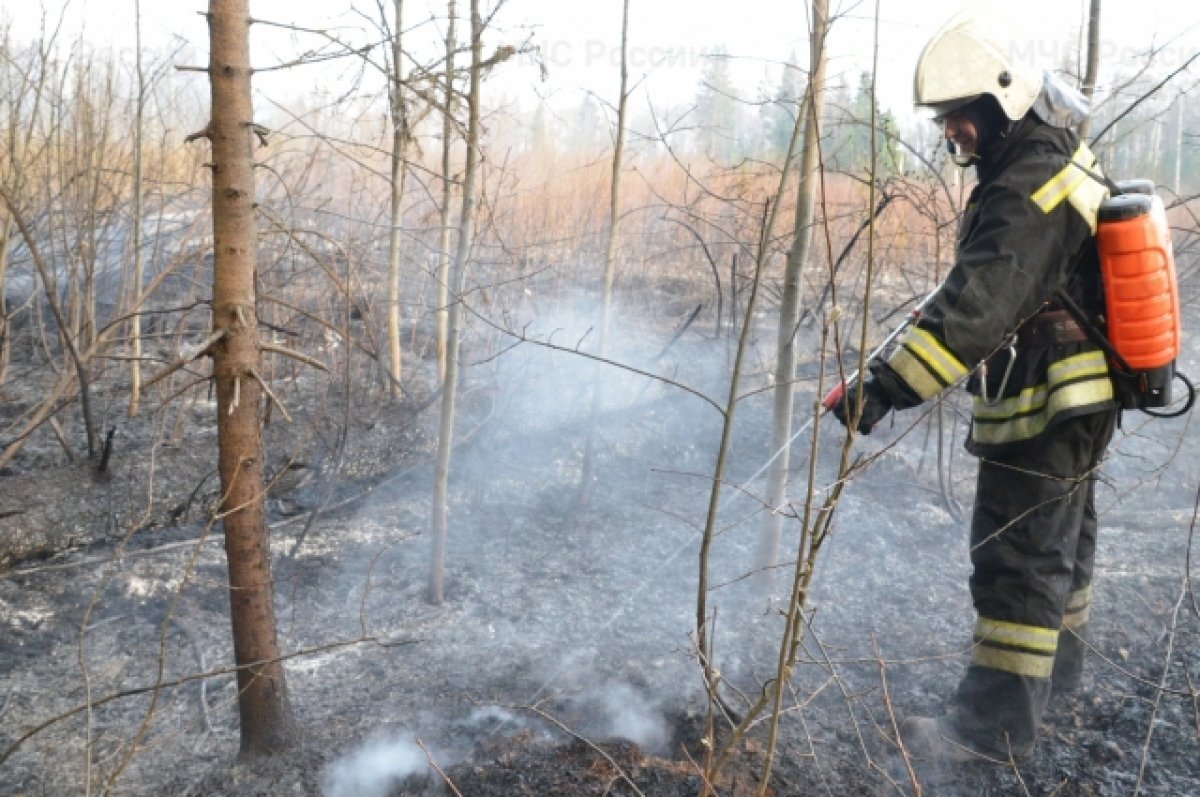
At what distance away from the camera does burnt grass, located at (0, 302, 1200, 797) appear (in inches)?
122

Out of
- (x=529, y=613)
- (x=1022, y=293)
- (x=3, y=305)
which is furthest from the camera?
(x=529, y=613)

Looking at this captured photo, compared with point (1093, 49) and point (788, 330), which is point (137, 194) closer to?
point (788, 330)

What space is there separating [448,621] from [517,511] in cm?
145

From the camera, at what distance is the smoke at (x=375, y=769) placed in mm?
3012

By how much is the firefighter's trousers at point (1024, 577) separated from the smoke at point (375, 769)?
2081 millimetres

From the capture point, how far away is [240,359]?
9.00 ft

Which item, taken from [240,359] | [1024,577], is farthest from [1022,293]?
[240,359]

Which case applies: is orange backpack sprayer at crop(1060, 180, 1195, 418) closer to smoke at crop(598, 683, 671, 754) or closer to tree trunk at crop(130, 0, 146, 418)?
smoke at crop(598, 683, 671, 754)

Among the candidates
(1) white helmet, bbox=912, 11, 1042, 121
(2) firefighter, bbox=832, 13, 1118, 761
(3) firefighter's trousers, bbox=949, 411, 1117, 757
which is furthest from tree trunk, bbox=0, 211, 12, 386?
(3) firefighter's trousers, bbox=949, 411, 1117, 757

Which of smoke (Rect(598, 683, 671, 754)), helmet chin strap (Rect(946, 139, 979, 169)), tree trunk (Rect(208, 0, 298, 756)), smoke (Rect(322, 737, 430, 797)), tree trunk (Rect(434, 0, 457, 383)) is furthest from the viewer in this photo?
tree trunk (Rect(434, 0, 457, 383))

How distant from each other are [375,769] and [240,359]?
1.55 m

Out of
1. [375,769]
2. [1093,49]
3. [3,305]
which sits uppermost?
[1093,49]

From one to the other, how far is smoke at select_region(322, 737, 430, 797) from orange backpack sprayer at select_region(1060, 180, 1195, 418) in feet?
9.43

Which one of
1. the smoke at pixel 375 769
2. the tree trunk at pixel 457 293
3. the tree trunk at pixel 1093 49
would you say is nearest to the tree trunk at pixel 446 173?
the tree trunk at pixel 457 293
